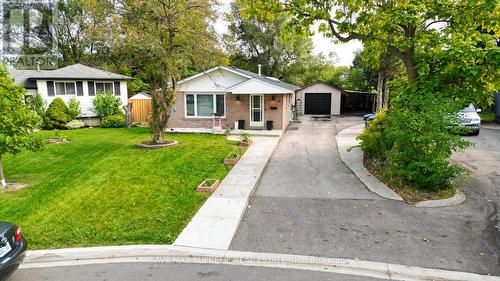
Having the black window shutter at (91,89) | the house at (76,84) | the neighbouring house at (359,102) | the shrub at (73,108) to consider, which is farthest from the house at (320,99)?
the shrub at (73,108)

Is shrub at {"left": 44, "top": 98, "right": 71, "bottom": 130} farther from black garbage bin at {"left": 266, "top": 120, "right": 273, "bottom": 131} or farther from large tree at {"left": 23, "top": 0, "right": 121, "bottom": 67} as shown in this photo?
large tree at {"left": 23, "top": 0, "right": 121, "bottom": 67}

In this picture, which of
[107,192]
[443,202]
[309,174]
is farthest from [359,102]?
[107,192]

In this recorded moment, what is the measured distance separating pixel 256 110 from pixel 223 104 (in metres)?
2.01

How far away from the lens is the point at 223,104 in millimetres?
19031

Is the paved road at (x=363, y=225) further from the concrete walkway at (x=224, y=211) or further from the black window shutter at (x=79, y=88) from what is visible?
the black window shutter at (x=79, y=88)

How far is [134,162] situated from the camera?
1145 cm

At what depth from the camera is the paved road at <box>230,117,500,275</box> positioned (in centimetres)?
531

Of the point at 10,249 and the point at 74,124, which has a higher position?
the point at 74,124

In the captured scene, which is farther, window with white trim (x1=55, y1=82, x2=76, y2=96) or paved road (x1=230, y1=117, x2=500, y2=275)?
window with white trim (x1=55, y1=82, x2=76, y2=96)

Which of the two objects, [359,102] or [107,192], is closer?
[107,192]

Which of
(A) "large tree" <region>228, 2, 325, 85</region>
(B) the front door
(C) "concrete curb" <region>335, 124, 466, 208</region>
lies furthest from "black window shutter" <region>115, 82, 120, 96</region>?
(C) "concrete curb" <region>335, 124, 466, 208</region>

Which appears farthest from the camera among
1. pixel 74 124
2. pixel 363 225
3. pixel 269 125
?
pixel 74 124

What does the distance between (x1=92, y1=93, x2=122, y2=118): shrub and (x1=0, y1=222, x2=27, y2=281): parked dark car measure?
60.5ft

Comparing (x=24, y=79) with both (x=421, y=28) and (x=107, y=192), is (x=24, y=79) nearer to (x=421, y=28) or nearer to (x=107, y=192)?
(x=107, y=192)
